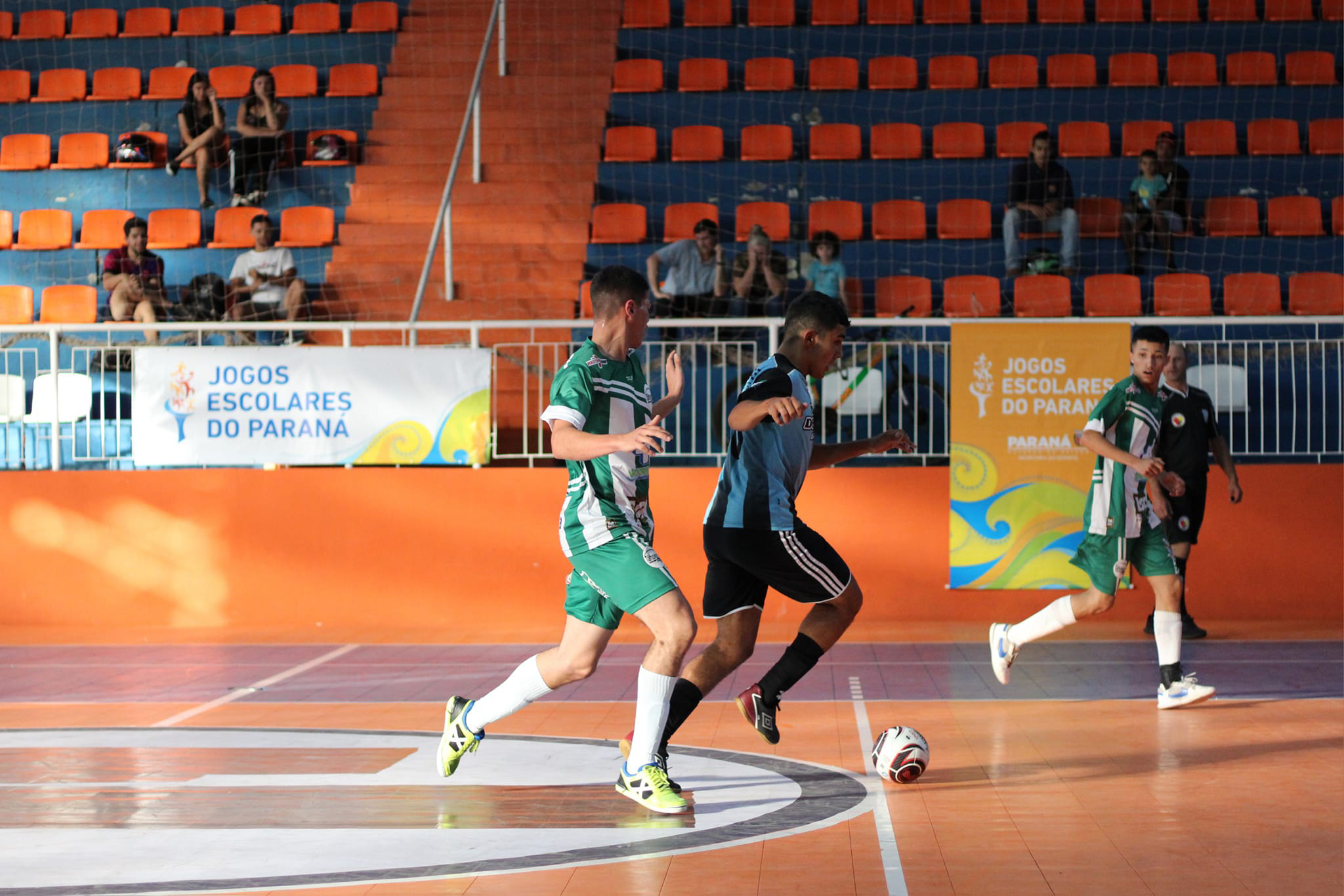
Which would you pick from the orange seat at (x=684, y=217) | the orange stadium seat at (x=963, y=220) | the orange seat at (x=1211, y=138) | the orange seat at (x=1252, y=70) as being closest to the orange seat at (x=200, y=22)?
the orange seat at (x=684, y=217)

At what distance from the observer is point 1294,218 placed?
54.2ft

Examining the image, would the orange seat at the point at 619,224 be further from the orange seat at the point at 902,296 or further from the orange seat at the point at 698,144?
the orange seat at the point at 902,296

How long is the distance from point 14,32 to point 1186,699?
62.0ft

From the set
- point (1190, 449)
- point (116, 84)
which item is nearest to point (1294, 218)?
point (1190, 449)

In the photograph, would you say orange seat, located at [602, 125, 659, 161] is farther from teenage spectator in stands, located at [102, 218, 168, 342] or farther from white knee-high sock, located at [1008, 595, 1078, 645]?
white knee-high sock, located at [1008, 595, 1078, 645]

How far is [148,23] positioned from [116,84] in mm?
1238

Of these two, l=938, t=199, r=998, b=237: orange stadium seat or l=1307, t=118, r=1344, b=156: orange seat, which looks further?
l=1307, t=118, r=1344, b=156: orange seat

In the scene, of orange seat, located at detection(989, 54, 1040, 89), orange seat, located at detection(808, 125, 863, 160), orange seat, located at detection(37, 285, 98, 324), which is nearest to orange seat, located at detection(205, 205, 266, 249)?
orange seat, located at detection(37, 285, 98, 324)

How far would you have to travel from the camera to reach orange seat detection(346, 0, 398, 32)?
1964 centimetres

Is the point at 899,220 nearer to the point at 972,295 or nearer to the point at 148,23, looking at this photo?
the point at 972,295

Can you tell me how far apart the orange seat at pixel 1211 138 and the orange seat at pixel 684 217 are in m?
5.87

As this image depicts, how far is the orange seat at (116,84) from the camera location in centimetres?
1939

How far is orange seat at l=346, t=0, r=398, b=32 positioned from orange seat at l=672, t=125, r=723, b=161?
4634 millimetres

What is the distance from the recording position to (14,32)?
2042 centimetres
